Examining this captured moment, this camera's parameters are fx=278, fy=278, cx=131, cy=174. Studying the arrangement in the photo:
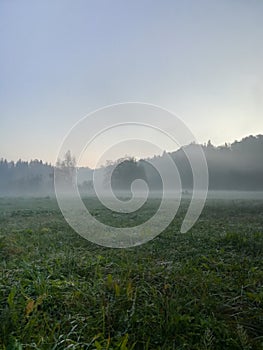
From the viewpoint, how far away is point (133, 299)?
12.1 ft

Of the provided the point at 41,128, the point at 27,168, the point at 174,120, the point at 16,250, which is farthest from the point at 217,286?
the point at 27,168

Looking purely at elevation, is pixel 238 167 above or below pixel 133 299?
above

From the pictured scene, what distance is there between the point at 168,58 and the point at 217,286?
10233 mm

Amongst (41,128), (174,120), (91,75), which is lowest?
(174,120)

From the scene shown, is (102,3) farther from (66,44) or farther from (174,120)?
(174,120)

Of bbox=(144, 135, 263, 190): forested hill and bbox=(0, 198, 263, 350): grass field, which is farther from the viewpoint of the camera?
bbox=(144, 135, 263, 190): forested hill

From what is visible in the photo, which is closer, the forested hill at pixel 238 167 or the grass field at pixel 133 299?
the grass field at pixel 133 299

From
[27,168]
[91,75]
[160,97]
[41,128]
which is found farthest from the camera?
[27,168]

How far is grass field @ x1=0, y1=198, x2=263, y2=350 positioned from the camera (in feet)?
9.69

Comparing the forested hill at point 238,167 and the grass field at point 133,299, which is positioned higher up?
the forested hill at point 238,167

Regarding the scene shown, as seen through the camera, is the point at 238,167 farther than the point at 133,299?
Yes

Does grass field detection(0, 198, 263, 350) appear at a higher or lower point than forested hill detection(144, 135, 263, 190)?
lower

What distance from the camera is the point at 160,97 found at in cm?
1443

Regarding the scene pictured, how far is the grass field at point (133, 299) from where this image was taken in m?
2.95
